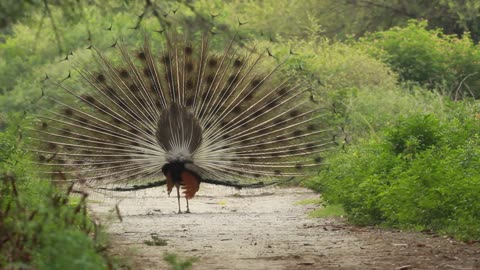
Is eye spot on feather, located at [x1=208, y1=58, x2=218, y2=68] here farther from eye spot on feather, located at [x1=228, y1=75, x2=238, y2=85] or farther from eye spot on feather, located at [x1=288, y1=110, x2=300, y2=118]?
eye spot on feather, located at [x1=288, y1=110, x2=300, y2=118]

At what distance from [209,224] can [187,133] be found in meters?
2.37

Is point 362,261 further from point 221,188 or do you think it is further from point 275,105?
point 221,188

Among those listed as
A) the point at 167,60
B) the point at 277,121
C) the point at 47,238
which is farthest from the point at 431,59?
the point at 47,238

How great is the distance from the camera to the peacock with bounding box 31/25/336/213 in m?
17.7

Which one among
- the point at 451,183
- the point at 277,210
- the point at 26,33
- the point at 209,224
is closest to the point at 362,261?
the point at 451,183

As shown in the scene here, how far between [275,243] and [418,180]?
2388 mm

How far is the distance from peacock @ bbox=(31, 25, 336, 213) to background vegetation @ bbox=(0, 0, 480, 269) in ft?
2.18

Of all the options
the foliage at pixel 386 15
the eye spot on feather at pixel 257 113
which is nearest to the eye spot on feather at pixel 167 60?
the eye spot on feather at pixel 257 113

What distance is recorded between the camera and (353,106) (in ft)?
88.3

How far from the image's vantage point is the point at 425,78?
35938 millimetres

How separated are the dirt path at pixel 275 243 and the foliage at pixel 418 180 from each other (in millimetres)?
366

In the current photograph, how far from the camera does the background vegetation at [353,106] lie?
875 cm

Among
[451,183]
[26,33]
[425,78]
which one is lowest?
[451,183]

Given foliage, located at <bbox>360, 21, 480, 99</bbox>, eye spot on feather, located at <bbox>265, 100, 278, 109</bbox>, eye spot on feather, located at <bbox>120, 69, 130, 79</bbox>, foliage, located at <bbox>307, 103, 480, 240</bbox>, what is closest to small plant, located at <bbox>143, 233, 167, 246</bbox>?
foliage, located at <bbox>307, 103, 480, 240</bbox>
